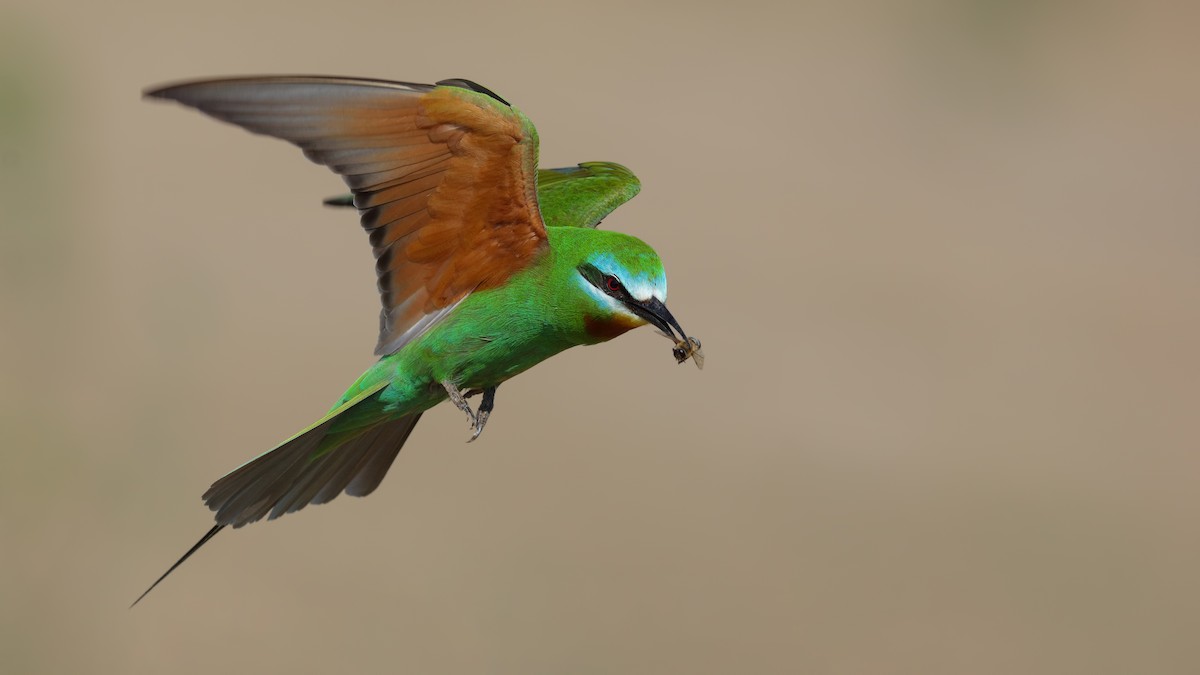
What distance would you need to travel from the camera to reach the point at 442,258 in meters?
2.93

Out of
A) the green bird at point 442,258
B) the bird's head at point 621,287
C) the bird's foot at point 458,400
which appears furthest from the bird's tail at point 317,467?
the bird's head at point 621,287

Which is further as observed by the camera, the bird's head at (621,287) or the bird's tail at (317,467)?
the bird's tail at (317,467)

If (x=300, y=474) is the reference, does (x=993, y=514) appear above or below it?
below

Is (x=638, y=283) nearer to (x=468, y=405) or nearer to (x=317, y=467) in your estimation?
(x=468, y=405)

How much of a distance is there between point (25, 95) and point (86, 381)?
265cm

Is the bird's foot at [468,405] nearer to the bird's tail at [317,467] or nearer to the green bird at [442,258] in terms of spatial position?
the green bird at [442,258]

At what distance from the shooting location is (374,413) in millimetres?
3033

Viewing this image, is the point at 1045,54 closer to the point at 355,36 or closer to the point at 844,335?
the point at 844,335

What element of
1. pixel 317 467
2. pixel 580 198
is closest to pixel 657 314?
pixel 580 198

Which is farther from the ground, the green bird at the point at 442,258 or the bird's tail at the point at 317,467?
the green bird at the point at 442,258

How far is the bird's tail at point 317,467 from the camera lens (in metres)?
2.96

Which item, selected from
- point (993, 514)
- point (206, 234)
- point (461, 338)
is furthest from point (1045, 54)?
point (461, 338)

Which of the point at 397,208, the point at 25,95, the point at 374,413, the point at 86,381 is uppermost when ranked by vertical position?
the point at 25,95

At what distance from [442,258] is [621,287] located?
42 centimetres
